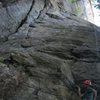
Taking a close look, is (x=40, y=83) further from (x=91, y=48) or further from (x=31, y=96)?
(x=91, y=48)

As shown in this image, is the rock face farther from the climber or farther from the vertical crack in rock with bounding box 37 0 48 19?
the climber

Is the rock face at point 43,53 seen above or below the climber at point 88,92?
above

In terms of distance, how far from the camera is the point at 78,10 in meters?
23.2

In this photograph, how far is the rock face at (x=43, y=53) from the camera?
1014 cm

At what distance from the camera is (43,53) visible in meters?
11.8

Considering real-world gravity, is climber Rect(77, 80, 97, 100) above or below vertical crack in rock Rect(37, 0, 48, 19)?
below

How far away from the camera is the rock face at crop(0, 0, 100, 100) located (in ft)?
33.3

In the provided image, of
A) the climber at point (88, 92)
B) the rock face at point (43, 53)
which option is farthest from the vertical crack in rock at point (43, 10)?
the climber at point (88, 92)

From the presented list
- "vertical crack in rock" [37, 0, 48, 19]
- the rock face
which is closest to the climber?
the rock face

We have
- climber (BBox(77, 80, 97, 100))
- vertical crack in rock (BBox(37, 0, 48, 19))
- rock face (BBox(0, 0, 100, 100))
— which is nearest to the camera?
rock face (BBox(0, 0, 100, 100))

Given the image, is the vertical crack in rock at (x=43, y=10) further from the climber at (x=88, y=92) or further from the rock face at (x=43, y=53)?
the climber at (x=88, y=92)

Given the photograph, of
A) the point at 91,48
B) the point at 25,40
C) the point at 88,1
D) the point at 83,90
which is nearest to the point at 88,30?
the point at 91,48

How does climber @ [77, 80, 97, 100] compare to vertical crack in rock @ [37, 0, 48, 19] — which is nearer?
climber @ [77, 80, 97, 100]

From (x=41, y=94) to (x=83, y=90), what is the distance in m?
1.90
